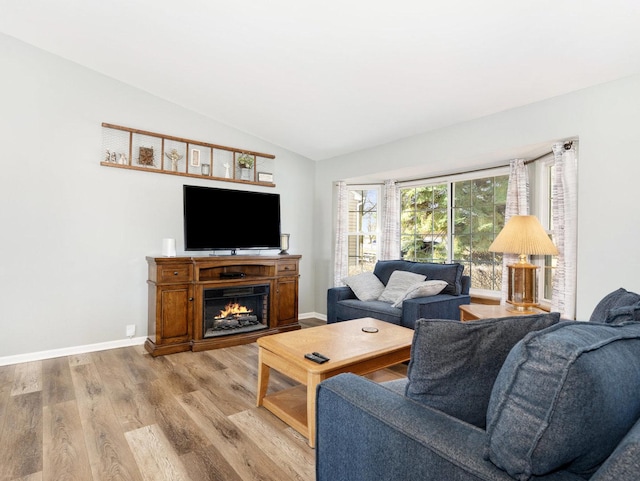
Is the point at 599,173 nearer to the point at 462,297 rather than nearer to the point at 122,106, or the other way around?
the point at 462,297

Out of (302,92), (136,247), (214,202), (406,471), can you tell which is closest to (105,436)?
(406,471)

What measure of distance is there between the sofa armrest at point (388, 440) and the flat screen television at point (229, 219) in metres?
3.07

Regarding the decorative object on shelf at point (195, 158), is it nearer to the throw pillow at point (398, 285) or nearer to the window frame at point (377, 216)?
the window frame at point (377, 216)

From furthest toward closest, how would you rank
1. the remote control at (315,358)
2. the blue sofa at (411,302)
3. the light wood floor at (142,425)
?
1. the blue sofa at (411,302)
2. the remote control at (315,358)
3. the light wood floor at (142,425)

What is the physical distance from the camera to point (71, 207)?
3609 mm

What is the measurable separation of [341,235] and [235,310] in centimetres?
183

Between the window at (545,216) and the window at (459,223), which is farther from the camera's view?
the window at (459,223)

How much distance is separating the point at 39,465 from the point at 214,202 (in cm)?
280

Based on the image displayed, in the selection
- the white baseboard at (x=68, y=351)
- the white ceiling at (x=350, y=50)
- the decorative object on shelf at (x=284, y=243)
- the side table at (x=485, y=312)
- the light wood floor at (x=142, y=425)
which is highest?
the white ceiling at (x=350, y=50)

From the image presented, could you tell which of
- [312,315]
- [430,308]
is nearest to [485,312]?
[430,308]

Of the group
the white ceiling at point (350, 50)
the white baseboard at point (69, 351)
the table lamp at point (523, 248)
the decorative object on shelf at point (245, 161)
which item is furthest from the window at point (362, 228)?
the white baseboard at point (69, 351)

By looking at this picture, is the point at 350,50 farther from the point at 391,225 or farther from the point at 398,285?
the point at 391,225

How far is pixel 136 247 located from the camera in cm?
398

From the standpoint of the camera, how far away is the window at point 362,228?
523 cm
